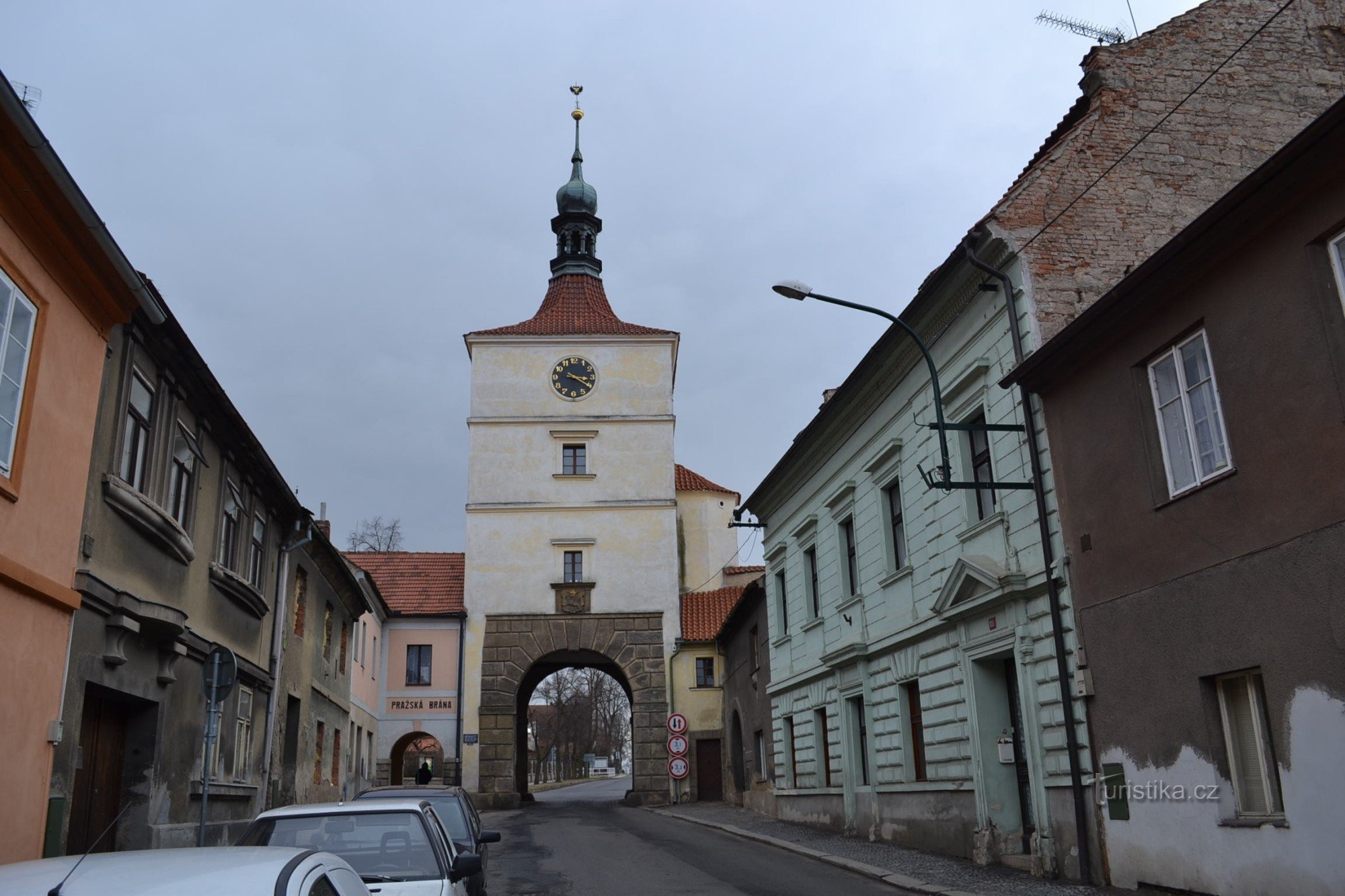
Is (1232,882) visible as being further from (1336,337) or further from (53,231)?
(53,231)

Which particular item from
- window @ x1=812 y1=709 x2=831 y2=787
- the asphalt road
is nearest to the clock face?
the asphalt road

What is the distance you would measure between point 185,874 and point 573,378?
120 feet

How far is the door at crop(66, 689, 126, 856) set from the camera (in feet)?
36.5

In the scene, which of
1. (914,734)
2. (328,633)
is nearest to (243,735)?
(328,633)

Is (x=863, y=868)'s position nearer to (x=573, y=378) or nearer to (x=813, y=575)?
(x=813, y=575)

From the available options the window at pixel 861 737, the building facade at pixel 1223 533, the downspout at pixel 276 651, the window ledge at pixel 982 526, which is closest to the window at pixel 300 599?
the downspout at pixel 276 651

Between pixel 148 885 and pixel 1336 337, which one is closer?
pixel 148 885

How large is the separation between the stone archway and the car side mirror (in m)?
30.1

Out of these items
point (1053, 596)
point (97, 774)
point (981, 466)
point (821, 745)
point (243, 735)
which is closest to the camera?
point (97, 774)

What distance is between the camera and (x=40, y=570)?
924cm

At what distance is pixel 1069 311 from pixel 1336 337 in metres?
5.23

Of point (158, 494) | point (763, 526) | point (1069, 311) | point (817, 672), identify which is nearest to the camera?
point (158, 494)

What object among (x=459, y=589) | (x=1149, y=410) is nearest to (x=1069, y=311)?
(x=1149, y=410)

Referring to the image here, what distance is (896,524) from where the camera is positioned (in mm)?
18594
